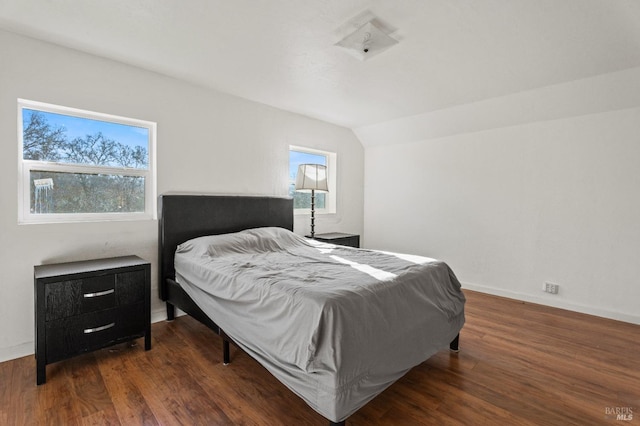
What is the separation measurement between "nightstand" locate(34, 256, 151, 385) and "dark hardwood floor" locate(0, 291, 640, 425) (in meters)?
0.16

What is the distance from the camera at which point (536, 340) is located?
8.28ft

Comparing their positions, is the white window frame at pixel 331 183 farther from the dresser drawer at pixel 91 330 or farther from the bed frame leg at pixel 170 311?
the dresser drawer at pixel 91 330

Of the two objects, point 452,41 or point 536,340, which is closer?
point 452,41

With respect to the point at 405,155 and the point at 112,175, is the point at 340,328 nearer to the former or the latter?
the point at 112,175

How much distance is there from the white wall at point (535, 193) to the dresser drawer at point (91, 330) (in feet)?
11.9

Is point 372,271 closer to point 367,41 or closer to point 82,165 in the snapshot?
point 367,41

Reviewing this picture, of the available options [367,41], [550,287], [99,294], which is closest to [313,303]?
[99,294]

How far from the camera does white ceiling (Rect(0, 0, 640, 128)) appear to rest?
1.86 metres

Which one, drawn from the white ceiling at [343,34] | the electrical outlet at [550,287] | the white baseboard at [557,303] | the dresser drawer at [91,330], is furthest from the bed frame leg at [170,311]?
the electrical outlet at [550,287]

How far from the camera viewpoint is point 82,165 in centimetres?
254

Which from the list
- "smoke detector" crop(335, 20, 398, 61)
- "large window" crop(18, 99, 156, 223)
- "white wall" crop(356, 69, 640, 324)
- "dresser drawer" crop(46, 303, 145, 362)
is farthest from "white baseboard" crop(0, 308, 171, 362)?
"white wall" crop(356, 69, 640, 324)

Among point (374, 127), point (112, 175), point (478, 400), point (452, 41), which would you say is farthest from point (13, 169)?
point (374, 127)

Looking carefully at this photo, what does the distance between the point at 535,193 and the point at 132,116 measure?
428 cm

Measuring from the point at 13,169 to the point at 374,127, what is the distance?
13.2 feet
